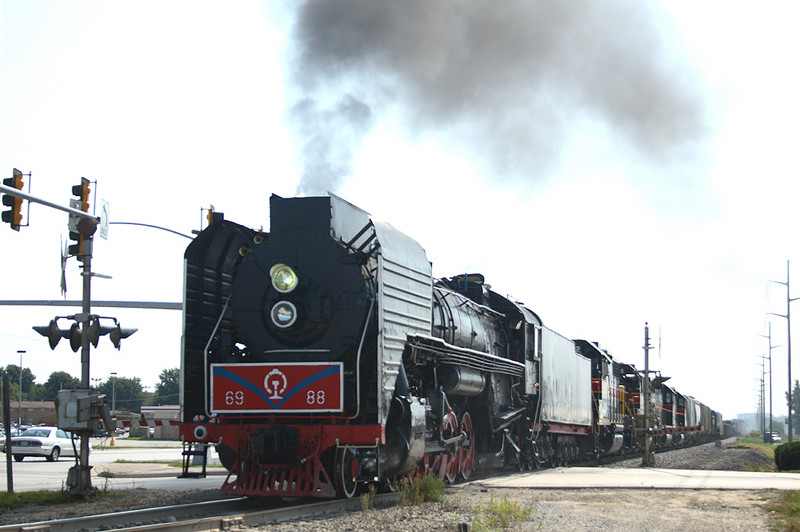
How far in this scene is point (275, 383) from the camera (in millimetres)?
10289

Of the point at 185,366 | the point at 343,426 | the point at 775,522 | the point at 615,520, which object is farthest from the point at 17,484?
the point at 775,522

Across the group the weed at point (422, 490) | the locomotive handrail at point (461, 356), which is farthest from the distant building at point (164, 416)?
the weed at point (422, 490)

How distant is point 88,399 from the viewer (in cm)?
1205

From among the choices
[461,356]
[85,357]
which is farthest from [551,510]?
Answer: [85,357]

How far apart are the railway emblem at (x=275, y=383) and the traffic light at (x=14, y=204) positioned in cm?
482

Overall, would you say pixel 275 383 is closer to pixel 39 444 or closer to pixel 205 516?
pixel 205 516

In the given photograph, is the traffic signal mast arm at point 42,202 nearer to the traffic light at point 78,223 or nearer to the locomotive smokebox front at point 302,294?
the traffic light at point 78,223

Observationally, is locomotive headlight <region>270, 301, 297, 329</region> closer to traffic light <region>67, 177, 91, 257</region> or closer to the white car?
traffic light <region>67, 177, 91, 257</region>

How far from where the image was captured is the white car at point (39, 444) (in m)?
26.5

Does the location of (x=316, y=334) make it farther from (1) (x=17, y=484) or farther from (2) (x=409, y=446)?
(1) (x=17, y=484)

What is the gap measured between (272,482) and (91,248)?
5210 mm

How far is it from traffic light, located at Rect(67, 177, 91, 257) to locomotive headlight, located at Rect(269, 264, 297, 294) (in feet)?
12.9

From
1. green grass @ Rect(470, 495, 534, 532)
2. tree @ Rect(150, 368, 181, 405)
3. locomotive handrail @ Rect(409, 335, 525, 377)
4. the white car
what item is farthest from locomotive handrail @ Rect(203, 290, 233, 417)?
tree @ Rect(150, 368, 181, 405)

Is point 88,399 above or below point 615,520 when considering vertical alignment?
above
